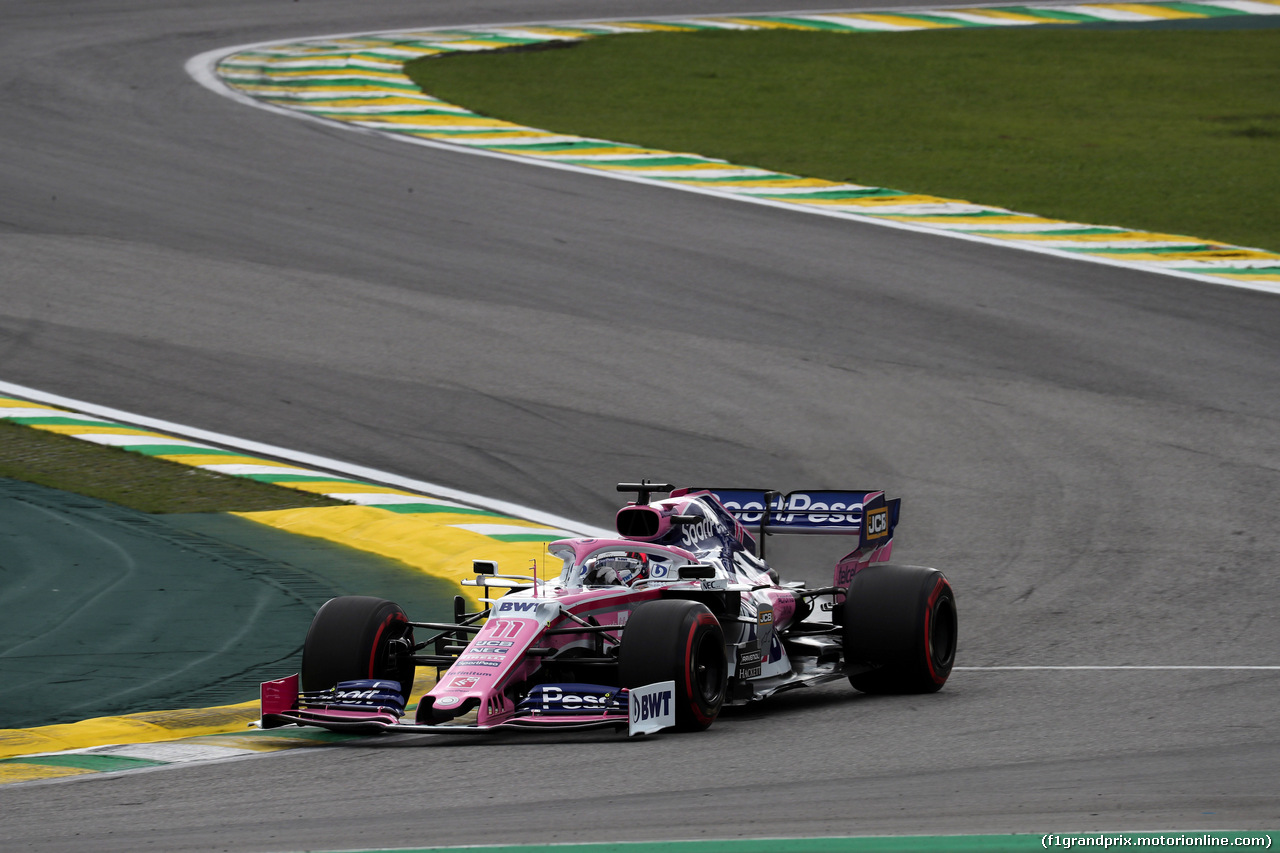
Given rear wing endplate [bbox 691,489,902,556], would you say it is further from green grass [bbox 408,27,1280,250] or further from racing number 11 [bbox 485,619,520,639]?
green grass [bbox 408,27,1280,250]

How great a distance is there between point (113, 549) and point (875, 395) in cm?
756

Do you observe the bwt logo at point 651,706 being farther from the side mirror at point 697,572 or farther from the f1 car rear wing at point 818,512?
the f1 car rear wing at point 818,512

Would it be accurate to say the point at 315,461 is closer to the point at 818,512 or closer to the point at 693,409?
the point at 693,409

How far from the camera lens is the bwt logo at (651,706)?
8.36m

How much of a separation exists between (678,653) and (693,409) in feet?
26.3

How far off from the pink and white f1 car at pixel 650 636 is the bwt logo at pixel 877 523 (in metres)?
0.01

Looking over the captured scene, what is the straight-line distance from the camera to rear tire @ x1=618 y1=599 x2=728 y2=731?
8.48 m

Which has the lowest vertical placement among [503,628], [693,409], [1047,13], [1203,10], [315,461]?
[315,461]

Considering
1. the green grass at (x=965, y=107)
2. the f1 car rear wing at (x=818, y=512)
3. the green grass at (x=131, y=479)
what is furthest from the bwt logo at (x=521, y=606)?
the green grass at (x=965, y=107)

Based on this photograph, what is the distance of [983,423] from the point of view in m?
16.0

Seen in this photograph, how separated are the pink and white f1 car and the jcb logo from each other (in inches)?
0.5

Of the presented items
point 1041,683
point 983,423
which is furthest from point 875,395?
point 1041,683

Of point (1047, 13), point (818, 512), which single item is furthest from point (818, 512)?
point (1047, 13)

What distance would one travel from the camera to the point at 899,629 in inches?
385
